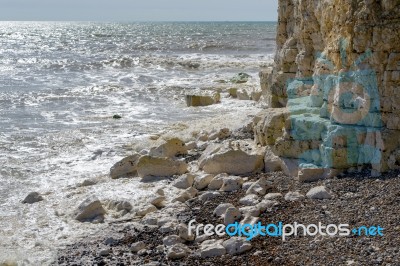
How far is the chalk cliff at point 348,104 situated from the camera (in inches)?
362

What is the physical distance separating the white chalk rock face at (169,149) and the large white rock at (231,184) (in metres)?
3.05

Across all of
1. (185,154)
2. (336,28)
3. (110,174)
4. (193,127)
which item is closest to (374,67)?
(336,28)

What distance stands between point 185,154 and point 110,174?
2.06 metres

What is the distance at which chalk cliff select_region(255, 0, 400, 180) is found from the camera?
920cm

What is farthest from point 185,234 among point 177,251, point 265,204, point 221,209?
point 265,204

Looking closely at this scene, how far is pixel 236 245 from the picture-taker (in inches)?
298

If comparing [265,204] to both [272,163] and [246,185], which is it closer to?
[246,185]

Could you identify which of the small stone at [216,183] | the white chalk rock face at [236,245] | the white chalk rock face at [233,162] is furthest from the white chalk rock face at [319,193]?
the white chalk rock face at [233,162]

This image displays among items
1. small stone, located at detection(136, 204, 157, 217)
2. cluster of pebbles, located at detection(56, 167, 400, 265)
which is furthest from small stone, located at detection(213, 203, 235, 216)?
small stone, located at detection(136, 204, 157, 217)

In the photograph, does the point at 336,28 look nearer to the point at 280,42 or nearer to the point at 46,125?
the point at 280,42

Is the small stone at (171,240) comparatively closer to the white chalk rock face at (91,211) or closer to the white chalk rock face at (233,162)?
the white chalk rock face at (91,211)

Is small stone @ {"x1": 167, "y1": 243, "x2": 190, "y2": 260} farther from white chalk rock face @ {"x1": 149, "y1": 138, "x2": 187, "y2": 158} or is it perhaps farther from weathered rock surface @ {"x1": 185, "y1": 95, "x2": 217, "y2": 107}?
weathered rock surface @ {"x1": 185, "y1": 95, "x2": 217, "y2": 107}

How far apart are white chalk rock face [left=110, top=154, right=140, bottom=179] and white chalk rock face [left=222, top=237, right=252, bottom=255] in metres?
4.86

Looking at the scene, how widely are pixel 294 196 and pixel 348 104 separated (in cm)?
209
